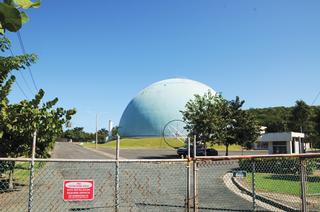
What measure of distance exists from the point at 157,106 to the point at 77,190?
90.2 metres

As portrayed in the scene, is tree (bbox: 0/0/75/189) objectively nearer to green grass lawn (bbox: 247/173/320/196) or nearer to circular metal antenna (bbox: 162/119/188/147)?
green grass lawn (bbox: 247/173/320/196)

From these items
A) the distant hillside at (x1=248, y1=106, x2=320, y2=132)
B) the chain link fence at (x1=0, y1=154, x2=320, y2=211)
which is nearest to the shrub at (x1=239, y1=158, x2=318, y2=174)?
the chain link fence at (x1=0, y1=154, x2=320, y2=211)

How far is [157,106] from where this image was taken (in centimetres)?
9694

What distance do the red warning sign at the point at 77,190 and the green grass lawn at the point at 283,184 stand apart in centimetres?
868

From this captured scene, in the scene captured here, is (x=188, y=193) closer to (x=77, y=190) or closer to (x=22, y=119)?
(x=77, y=190)

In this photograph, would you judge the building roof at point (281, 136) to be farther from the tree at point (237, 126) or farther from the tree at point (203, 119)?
the tree at point (203, 119)

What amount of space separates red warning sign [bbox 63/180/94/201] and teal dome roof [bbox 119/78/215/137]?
85.1 metres

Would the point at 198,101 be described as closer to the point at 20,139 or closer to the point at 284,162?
the point at 284,162

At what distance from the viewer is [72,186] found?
6750 millimetres

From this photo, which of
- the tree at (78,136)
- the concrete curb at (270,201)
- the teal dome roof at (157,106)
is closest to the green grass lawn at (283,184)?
the concrete curb at (270,201)

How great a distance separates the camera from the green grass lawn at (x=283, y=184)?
44.7ft

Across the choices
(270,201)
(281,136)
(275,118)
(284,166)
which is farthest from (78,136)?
(270,201)

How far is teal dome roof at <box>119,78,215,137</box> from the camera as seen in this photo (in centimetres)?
9438

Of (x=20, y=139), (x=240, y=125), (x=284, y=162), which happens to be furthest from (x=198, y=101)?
(x=20, y=139)
